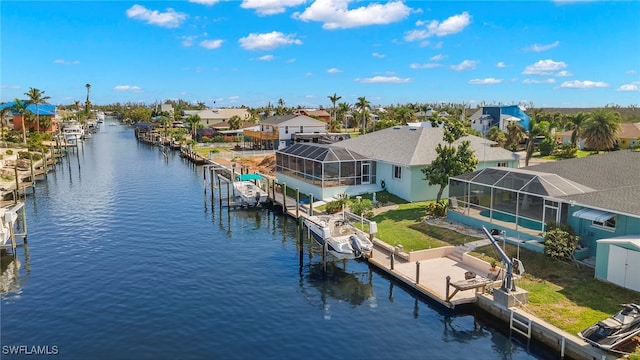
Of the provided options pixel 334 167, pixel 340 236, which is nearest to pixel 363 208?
pixel 340 236

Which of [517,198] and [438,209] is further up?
[517,198]

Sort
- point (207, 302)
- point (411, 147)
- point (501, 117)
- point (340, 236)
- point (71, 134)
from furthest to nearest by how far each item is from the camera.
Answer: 1. point (71, 134)
2. point (501, 117)
3. point (411, 147)
4. point (340, 236)
5. point (207, 302)

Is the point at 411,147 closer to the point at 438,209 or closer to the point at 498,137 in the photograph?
the point at 438,209

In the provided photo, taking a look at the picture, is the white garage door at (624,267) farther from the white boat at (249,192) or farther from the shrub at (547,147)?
the shrub at (547,147)

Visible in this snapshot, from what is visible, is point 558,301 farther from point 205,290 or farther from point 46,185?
point 46,185

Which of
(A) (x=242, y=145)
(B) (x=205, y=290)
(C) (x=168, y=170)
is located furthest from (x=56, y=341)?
(A) (x=242, y=145)
